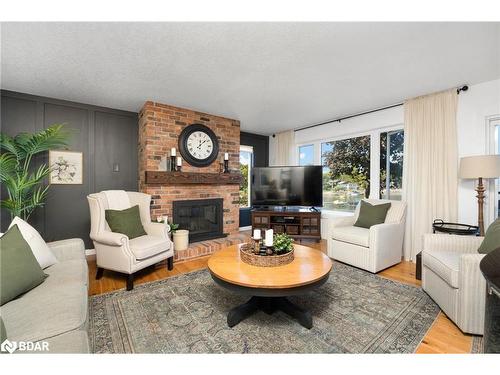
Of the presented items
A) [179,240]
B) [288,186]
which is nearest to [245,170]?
[288,186]

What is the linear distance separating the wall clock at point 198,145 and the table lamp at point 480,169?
328cm

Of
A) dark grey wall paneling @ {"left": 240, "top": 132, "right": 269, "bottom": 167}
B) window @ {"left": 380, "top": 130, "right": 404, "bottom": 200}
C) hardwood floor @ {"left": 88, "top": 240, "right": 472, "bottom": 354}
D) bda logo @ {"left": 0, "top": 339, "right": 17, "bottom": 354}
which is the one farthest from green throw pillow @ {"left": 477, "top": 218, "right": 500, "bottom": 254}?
dark grey wall paneling @ {"left": 240, "top": 132, "right": 269, "bottom": 167}

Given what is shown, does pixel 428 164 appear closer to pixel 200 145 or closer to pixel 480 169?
pixel 480 169

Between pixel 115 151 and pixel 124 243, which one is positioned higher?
pixel 115 151

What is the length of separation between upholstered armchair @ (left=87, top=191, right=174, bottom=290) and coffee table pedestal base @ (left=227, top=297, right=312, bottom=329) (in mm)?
1189

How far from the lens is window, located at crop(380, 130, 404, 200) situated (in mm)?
3391

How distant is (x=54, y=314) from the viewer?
1.11 metres

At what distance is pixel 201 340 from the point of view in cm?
148

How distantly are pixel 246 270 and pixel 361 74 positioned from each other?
231 centimetres

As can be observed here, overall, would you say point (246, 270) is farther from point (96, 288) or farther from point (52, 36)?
point (52, 36)

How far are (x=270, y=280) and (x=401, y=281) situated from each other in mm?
1772

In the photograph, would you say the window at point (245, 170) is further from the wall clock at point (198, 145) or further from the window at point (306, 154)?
the wall clock at point (198, 145)

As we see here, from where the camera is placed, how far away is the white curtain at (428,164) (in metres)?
2.76

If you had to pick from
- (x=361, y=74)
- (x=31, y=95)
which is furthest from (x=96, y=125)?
(x=361, y=74)
